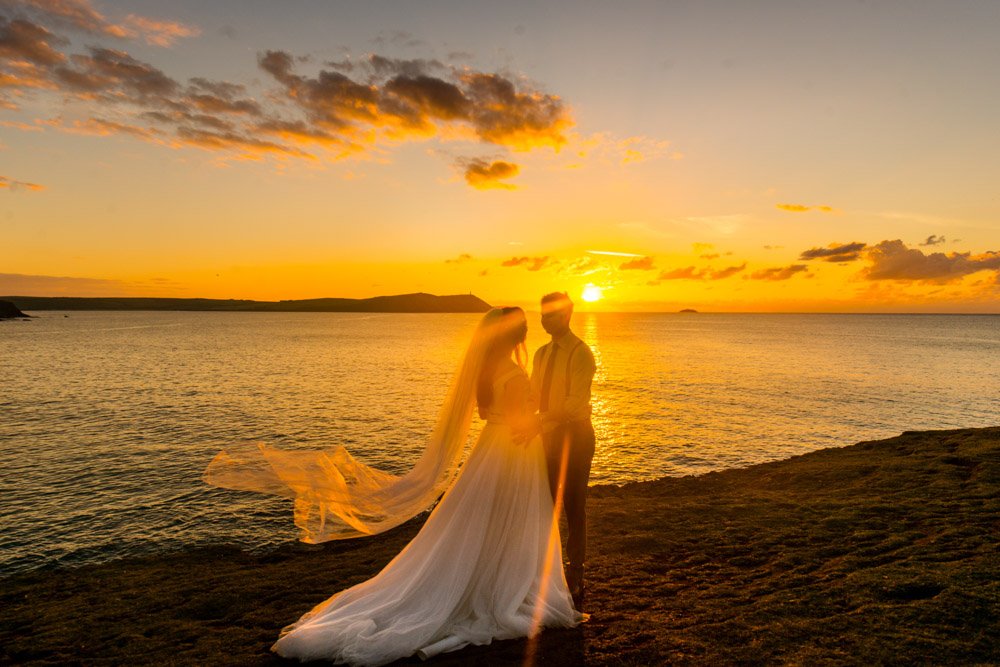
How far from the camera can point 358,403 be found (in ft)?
127

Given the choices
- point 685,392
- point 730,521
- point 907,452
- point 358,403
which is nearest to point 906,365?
point 685,392

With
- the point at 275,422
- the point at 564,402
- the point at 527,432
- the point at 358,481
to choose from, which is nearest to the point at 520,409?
the point at 527,432

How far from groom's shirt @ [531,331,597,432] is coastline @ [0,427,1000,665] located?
8.36ft

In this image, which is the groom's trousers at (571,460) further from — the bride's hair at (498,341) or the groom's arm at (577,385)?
the bride's hair at (498,341)

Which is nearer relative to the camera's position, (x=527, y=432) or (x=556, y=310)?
(x=527, y=432)

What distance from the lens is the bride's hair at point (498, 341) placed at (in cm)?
636

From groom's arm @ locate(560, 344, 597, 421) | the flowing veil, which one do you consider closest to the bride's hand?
groom's arm @ locate(560, 344, 597, 421)

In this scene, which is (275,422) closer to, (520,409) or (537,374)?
(537,374)

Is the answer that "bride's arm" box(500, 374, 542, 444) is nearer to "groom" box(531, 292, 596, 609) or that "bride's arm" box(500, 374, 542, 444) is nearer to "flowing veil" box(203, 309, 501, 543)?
"groom" box(531, 292, 596, 609)

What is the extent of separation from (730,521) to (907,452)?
38.3 feet

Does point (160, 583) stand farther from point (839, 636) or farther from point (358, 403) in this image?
point (358, 403)

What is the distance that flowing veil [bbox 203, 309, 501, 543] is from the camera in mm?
7051

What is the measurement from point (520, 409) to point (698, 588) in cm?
416

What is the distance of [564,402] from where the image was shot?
6719 mm
